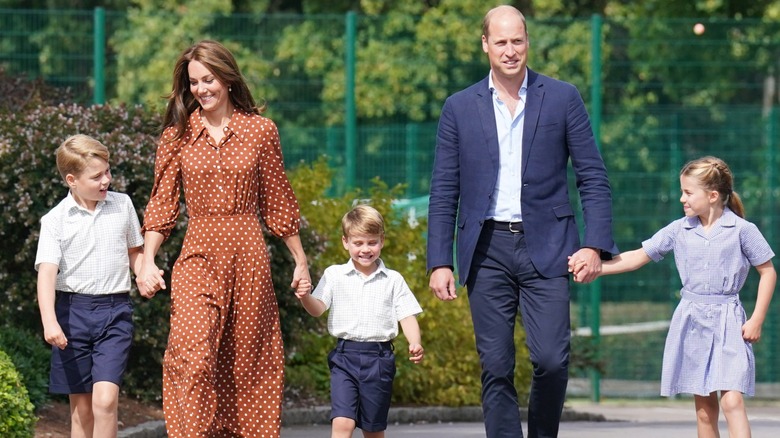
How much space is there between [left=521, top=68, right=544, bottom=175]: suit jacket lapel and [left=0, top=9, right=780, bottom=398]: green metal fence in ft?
21.4

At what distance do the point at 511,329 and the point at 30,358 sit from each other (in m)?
2.71

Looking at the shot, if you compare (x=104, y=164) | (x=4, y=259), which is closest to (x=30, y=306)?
(x=4, y=259)

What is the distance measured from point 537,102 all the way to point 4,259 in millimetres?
3591

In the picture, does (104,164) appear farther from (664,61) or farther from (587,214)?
(664,61)

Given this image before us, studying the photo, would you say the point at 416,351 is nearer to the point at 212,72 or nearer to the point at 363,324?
the point at 363,324

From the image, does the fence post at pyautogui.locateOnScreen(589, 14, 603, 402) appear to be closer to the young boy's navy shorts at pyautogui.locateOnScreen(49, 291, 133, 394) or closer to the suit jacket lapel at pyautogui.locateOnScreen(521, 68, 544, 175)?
the suit jacket lapel at pyautogui.locateOnScreen(521, 68, 544, 175)

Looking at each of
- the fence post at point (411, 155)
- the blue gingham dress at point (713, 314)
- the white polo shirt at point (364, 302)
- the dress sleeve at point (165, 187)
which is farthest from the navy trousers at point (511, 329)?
the fence post at point (411, 155)

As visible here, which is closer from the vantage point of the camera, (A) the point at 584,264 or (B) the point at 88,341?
(A) the point at 584,264

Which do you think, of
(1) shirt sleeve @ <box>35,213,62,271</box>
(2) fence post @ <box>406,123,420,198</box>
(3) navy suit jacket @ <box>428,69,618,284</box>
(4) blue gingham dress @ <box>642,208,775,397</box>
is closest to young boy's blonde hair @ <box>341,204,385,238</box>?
(3) navy suit jacket @ <box>428,69,618,284</box>

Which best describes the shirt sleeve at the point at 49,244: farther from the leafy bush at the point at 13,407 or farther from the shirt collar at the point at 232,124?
the shirt collar at the point at 232,124

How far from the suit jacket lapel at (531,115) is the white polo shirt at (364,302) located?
89 cm

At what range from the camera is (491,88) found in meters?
6.73

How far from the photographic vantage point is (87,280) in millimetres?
6980

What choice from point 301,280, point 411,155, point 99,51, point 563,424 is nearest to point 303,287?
point 301,280
